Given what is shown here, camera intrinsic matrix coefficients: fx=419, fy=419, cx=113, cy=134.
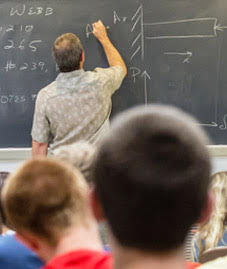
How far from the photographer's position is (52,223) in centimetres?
95

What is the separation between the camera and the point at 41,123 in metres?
2.86

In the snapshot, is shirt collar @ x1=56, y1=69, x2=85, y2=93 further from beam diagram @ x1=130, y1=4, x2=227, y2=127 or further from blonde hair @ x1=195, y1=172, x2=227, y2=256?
blonde hair @ x1=195, y1=172, x2=227, y2=256

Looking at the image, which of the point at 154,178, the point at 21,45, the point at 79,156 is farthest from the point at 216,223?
the point at 21,45

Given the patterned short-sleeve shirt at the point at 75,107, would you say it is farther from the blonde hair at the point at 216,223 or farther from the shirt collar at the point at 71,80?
the blonde hair at the point at 216,223

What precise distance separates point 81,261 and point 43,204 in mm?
163

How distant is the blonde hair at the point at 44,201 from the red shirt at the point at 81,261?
84 mm

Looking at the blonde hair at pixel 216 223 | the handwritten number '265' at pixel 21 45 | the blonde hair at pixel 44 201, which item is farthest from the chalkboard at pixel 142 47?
the blonde hair at pixel 44 201

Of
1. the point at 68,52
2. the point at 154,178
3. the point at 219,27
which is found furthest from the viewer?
the point at 219,27

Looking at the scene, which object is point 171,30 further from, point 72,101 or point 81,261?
point 81,261

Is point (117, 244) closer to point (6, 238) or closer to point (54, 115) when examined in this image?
point (6, 238)

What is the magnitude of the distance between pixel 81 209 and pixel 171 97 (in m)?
2.23

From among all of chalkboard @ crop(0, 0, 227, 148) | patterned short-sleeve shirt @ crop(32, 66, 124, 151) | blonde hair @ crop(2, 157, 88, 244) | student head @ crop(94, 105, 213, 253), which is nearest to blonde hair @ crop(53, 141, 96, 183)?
blonde hair @ crop(2, 157, 88, 244)

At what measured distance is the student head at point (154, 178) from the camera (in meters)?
0.64

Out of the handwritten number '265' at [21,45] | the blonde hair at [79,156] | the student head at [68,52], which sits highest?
the handwritten number '265' at [21,45]
